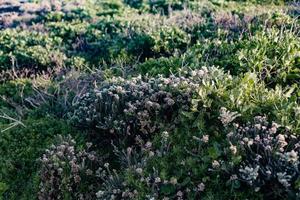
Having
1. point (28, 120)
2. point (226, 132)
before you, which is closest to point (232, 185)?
point (226, 132)

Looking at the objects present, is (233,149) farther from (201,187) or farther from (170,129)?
(170,129)

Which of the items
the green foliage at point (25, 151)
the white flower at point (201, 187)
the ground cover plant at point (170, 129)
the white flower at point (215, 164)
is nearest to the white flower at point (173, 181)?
the ground cover plant at point (170, 129)

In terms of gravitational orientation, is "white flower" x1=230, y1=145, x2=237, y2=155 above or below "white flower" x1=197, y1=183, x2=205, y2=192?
above

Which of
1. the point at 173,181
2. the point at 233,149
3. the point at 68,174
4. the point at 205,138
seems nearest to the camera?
the point at 233,149

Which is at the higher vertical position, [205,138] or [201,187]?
[205,138]

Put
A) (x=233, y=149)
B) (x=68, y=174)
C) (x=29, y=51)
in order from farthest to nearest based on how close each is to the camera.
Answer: (x=29, y=51) → (x=68, y=174) → (x=233, y=149)

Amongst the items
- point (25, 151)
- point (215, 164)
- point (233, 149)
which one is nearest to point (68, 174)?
point (25, 151)

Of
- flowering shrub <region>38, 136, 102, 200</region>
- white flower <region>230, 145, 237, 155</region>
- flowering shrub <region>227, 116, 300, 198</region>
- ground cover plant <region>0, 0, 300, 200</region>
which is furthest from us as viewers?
flowering shrub <region>38, 136, 102, 200</region>

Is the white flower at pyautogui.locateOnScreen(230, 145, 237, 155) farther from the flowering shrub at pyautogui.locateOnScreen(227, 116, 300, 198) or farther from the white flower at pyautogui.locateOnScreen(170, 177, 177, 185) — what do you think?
the white flower at pyautogui.locateOnScreen(170, 177, 177, 185)

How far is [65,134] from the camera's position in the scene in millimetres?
6723

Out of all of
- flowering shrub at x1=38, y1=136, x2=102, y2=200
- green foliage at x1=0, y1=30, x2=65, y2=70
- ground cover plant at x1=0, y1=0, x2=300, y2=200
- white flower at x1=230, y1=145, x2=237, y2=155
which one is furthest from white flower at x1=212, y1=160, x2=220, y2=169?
green foliage at x1=0, y1=30, x2=65, y2=70

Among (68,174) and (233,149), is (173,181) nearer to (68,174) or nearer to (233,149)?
(233,149)

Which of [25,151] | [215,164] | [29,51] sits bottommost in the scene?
[29,51]

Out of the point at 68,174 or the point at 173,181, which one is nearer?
the point at 173,181
